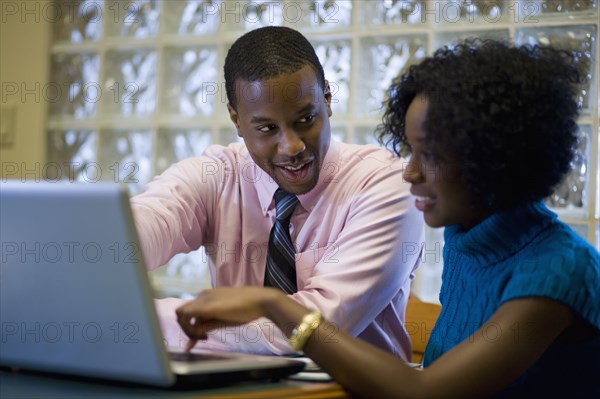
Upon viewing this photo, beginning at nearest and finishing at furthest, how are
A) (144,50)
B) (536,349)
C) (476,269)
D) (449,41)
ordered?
(536,349), (476,269), (449,41), (144,50)

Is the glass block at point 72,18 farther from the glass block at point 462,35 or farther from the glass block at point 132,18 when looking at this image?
the glass block at point 462,35

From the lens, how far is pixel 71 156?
276 centimetres

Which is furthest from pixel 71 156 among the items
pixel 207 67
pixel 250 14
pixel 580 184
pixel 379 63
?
pixel 580 184

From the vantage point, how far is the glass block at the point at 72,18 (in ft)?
9.00

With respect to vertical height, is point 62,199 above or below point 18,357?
above

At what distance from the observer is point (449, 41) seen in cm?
227

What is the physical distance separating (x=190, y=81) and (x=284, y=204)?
1.09 meters

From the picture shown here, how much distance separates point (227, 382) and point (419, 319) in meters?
0.77

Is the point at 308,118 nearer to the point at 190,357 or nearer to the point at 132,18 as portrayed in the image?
the point at 190,357

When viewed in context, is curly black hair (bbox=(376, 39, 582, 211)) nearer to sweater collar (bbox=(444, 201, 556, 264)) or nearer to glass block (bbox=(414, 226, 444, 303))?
sweater collar (bbox=(444, 201, 556, 264))

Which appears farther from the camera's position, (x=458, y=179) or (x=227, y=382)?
(x=458, y=179)

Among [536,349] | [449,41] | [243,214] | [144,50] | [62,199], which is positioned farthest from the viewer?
[144,50]

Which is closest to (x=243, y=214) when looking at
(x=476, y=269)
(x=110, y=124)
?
(x=476, y=269)

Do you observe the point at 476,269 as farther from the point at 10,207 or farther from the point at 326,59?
the point at 326,59
